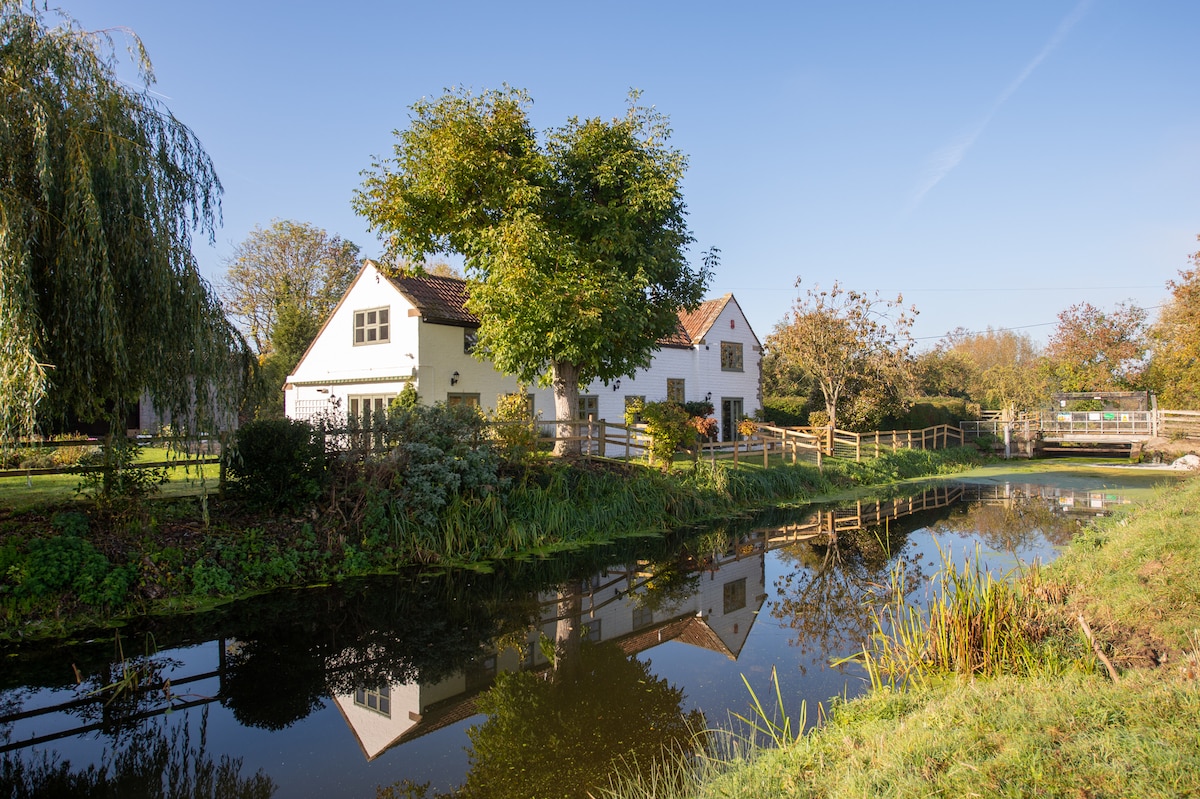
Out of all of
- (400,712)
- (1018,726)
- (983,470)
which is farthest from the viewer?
(983,470)

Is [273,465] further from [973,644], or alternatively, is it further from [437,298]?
[437,298]

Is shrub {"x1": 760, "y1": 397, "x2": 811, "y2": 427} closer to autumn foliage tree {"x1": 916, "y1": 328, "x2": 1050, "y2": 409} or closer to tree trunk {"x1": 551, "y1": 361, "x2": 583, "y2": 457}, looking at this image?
autumn foliage tree {"x1": 916, "y1": 328, "x2": 1050, "y2": 409}

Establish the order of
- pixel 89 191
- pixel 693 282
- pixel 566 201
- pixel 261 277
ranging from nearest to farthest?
pixel 89 191
pixel 566 201
pixel 693 282
pixel 261 277

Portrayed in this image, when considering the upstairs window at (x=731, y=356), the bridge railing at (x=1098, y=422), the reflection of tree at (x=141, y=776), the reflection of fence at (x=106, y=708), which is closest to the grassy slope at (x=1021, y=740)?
the reflection of tree at (x=141, y=776)

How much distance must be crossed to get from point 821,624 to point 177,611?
25.2ft

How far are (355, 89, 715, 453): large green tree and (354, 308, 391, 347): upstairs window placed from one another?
158 inches

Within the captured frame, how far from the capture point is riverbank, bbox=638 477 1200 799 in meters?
3.39

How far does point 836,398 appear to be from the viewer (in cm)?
2753

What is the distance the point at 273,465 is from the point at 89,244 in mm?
3836

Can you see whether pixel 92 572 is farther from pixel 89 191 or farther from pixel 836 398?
pixel 836 398

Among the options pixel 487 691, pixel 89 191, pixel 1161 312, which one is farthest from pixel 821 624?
pixel 1161 312

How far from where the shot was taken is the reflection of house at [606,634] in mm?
5941

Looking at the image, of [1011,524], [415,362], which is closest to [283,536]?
[415,362]

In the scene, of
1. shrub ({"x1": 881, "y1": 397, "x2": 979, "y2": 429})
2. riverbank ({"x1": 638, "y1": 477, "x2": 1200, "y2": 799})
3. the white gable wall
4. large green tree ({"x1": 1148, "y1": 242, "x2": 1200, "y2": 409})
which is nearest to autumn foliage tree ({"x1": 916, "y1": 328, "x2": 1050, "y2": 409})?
shrub ({"x1": 881, "y1": 397, "x2": 979, "y2": 429})
